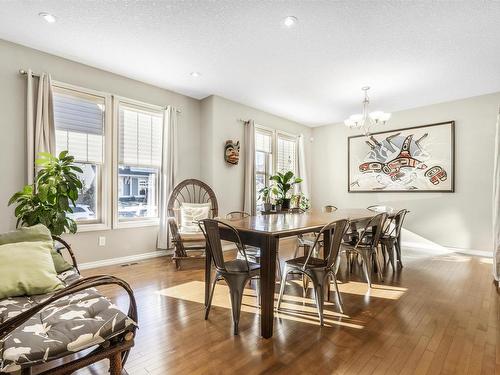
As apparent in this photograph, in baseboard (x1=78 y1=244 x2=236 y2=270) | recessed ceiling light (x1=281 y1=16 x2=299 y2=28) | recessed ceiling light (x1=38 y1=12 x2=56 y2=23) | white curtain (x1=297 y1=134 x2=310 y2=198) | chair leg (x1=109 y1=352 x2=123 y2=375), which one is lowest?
baseboard (x1=78 y1=244 x2=236 y2=270)

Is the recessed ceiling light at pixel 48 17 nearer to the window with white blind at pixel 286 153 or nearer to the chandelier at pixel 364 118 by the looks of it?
the chandelier at pixel 364 118

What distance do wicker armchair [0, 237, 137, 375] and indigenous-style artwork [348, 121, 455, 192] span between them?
18.6ft

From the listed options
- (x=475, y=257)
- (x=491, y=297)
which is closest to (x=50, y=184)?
(x=491, y=297)

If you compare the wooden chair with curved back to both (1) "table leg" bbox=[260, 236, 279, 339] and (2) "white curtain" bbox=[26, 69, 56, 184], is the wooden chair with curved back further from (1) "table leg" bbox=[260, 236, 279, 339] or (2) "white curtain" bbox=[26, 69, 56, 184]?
(1) "table leg" bbox=[260, 236, 279, 339]

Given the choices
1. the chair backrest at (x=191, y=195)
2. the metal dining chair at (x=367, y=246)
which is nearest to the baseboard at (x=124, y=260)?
the chair backrest at (x=191, y=195)

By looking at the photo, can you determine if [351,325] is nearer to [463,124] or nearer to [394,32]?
[394,32]

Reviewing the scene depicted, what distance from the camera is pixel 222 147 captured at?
495 cm

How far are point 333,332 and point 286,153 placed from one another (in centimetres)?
480

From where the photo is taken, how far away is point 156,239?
4410 millimetres

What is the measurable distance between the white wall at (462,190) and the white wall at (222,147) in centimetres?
317

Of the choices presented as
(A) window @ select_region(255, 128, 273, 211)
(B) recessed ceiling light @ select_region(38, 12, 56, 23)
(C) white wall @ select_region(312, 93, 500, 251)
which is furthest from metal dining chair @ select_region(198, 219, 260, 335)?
(C) white wall @ select_region(312, 93, 500, 251)

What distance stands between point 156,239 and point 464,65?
16.8 ft

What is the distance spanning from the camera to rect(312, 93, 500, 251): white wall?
15.3 feet

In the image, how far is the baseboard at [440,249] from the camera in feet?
15.3
